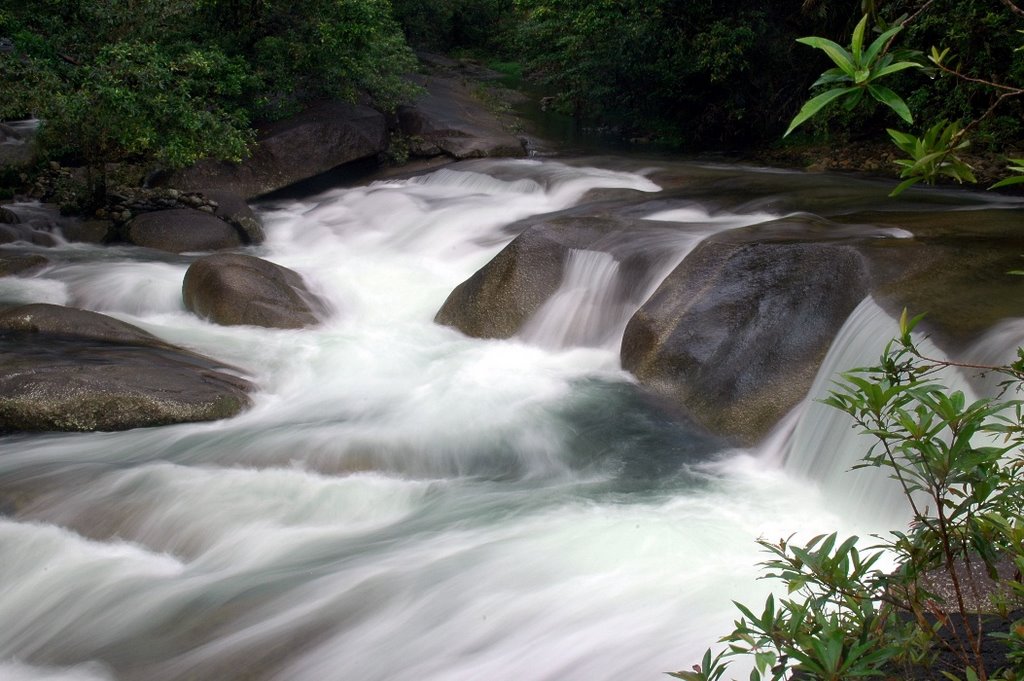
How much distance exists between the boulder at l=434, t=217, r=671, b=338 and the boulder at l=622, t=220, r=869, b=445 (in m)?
0.76

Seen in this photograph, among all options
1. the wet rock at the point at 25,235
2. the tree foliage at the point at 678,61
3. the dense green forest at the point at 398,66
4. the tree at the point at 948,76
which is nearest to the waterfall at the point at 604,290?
the tree at the point at 948,76

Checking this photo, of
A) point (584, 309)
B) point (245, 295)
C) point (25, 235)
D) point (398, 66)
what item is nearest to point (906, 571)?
point (584, 309)

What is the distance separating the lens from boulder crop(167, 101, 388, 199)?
48.4 ft

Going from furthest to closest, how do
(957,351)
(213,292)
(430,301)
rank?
(430,301)
(213,292)
(957,351)

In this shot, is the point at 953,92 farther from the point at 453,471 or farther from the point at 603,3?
the point at 453,471

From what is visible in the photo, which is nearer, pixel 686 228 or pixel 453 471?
pixel 453 471

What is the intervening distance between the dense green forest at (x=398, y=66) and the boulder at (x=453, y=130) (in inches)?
23.5

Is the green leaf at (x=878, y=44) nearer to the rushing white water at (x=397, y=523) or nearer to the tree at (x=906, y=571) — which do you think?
the tree at (x=906, y=571)

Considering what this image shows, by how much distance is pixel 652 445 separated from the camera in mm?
6629

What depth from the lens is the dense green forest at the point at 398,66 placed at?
11625 millimetres

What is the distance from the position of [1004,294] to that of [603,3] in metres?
12.3

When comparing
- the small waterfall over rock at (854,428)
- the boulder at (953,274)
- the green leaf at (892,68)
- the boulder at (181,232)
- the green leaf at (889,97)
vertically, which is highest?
the green leaf at (892,68)

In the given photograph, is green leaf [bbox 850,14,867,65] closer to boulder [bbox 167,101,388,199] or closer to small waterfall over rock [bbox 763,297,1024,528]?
small waterfall over rock [bbox 763,297,1024,528]

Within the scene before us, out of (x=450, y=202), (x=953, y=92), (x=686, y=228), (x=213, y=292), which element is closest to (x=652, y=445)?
(x=686, y=228)
